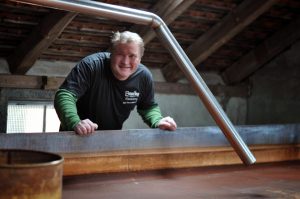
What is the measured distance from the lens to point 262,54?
6.09m

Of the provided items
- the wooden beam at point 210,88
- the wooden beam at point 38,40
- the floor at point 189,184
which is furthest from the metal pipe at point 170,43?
the wooden beam at point 210,88

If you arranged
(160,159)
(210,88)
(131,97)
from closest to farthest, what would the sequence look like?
(160,159) → (131,97) → (210,88)

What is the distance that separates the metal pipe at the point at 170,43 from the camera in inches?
58.0

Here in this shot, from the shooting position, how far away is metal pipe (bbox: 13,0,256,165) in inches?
58.0

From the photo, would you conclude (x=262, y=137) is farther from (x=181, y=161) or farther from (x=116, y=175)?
Answer: (x=116, y=175)

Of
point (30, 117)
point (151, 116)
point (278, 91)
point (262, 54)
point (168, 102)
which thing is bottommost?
point (151, 116)

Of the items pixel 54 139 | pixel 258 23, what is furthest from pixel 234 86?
pixel 54 139

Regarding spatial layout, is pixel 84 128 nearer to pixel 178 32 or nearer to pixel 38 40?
pixel 38 40

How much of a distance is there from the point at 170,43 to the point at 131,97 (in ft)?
2.44

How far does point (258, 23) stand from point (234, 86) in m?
1.34

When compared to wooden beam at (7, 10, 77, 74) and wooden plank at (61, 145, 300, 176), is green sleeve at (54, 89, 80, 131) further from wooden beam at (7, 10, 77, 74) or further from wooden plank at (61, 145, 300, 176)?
wooden beam at (7, 10, 77, 74)

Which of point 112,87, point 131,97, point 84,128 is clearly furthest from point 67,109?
point 131,97

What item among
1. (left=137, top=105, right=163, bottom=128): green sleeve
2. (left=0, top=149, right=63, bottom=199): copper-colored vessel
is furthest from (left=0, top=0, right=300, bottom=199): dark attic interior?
(left=137, top=105, right=163, bottom=128): green sleeve

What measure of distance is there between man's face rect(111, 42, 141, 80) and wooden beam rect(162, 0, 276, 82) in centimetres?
291
